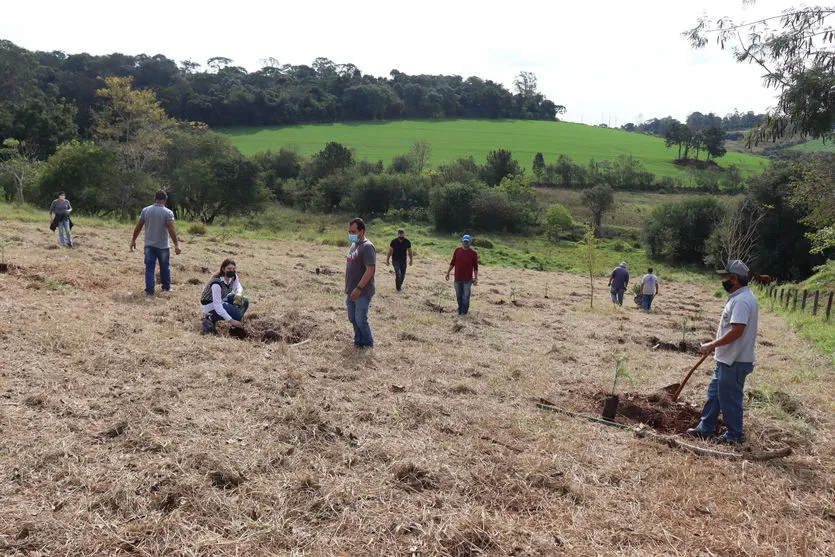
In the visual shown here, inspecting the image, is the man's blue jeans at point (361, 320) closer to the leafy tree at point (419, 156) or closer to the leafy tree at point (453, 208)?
the leafy tree at point (453, 208)

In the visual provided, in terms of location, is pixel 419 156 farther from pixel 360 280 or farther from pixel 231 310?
pixel 360 280

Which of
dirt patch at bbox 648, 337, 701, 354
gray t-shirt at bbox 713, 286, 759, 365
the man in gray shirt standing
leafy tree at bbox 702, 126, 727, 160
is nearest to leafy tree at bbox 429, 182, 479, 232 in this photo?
dirt patch at bbox 648, 337, 701, 354

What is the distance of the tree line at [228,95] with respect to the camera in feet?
160

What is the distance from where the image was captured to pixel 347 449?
452 cm

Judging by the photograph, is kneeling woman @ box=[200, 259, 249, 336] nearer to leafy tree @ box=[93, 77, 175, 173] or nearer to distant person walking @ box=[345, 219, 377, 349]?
distant person walking @ box=[345, 219, 377, 349]

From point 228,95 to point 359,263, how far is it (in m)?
85.0

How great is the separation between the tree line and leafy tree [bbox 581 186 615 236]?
43912mm

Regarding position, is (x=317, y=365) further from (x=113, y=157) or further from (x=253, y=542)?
(x=113, y=157)

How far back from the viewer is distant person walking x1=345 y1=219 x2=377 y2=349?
7.36 meters

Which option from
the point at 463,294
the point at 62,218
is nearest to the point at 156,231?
the point at 463,294

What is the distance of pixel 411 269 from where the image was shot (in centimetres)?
2134

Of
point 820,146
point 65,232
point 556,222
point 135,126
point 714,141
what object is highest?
point 714,141

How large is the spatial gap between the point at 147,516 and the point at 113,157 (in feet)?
96.7

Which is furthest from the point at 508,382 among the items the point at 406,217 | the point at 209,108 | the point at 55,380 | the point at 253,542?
the point at 209,108
